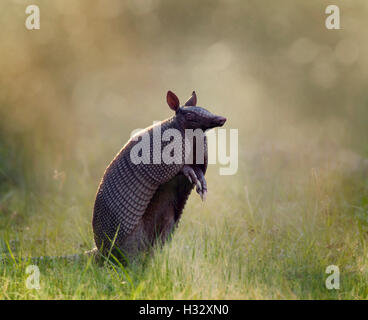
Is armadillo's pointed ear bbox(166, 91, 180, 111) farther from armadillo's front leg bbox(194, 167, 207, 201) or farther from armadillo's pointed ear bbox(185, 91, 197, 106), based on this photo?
armadillo's front leg bbox(194, 167, 207, 201)

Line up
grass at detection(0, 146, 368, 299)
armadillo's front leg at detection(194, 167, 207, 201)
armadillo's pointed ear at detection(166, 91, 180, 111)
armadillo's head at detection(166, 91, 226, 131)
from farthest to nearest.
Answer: armadillo's pointed ear at detection(166, 91, 180, 111) → armadillo's front leg at detection(194, 167, 207, 201) → armadillo's head at detection(166, 91, 226, 131) → grass at detection(0, 146, 368, 299)

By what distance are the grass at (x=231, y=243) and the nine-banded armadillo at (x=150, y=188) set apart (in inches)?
9.8

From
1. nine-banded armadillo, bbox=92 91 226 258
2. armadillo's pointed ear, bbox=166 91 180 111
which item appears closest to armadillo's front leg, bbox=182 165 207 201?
nine-banded armadillo, bbox=92 91 226 258

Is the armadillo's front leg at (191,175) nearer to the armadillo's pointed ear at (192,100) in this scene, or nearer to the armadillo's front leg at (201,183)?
the armadillo's front leg at (201,183)

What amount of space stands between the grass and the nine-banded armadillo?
0.81ft

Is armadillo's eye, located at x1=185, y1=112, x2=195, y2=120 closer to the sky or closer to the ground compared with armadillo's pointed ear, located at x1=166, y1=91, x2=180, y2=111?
closer to the ground

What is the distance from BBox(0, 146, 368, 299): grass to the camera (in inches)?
157

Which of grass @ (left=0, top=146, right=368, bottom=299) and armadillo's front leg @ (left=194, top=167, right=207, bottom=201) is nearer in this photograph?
grass @ (left=0, top=146, right=368, bottom=299)

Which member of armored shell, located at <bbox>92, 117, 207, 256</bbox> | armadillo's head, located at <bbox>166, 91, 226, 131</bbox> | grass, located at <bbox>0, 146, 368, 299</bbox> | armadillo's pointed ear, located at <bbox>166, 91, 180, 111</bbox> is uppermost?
armadillo's pointed ear, located at <bbox>166, 91, 180, 111</bbox>

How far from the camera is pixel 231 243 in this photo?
487cm

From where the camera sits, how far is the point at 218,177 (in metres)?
7.35

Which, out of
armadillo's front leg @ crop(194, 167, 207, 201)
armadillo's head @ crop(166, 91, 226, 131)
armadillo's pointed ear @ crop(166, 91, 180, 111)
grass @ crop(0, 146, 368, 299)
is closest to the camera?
grass @ crop(0, 146, 368, 299)
